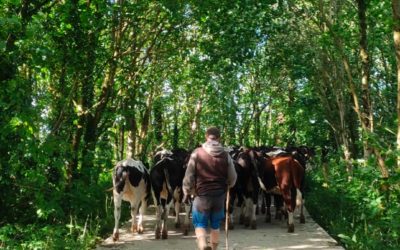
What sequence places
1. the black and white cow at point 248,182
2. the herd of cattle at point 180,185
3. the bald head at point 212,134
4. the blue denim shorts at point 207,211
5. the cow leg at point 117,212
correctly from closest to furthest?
the blue denim shorts at point 207,211 < the bald head at point 212,134 < the cow leg at point 117,212 < the herd of cattle at point 180,185 < the black and white cow at point 248,182

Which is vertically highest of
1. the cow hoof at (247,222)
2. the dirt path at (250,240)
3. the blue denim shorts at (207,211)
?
the blue denim shorts at (207,211)

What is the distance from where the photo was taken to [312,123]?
27.9 m

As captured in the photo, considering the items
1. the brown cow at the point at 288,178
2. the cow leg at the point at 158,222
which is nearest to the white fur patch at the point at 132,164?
the cow leg at the point at 158,222

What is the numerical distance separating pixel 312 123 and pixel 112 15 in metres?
17.2

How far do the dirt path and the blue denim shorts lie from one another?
216 centimetres

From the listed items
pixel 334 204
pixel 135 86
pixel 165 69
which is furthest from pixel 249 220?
pixel 165 69

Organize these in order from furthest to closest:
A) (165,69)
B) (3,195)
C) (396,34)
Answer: (165,69) → (3,195) → (396,34)

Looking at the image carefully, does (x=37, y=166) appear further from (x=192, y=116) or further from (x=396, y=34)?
(x=192, y=116)

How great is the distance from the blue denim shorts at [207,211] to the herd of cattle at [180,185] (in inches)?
105

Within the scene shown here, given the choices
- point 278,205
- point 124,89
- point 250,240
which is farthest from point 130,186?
point 124,89

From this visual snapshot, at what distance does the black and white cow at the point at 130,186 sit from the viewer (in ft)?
36.5

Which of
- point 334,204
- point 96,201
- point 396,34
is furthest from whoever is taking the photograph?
point 334,204

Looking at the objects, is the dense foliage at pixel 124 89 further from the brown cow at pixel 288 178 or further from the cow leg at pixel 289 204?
the brown cow at pixel 288 178

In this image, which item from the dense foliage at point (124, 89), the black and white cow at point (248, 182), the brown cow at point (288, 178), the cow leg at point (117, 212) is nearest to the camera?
the dense foliage at point (124, 89)
